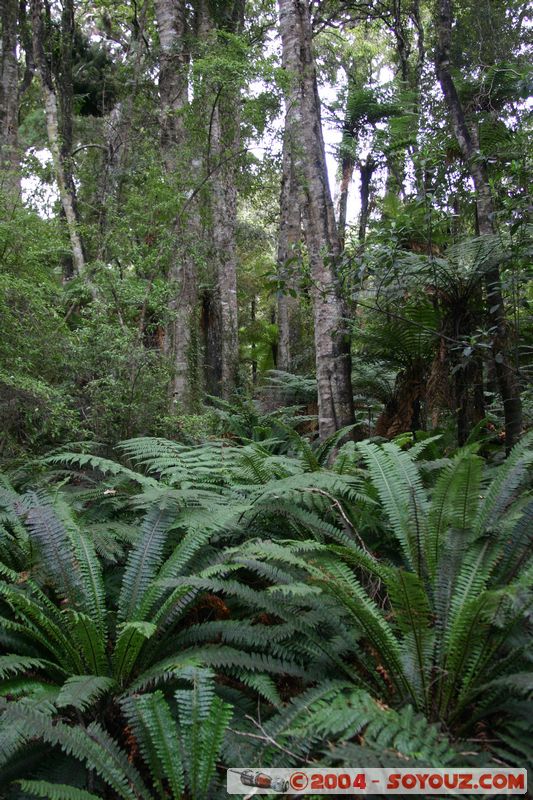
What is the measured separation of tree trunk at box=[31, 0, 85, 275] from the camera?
828 cm

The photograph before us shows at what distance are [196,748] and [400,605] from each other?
887 millimetres

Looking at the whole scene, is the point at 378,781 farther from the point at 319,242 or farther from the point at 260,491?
the point at 319,242

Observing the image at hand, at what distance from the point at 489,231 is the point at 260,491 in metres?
3.48

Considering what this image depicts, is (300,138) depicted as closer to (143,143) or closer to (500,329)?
(500,329)

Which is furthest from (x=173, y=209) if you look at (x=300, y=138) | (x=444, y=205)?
(x=444, y=205)

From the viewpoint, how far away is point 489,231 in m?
5.08

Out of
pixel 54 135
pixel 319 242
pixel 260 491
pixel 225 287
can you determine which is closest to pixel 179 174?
pixel 319 242

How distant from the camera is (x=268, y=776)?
1787mm

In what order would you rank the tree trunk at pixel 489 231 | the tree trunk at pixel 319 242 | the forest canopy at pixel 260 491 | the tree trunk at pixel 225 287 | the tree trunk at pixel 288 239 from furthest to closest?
the tree trunk at pixel 288 239
the tree trunk at pixel 225 287
the tree trunk at pixel 319 242
the tree trunk at pixel 489 231
the forest canopy at pixel 260 491

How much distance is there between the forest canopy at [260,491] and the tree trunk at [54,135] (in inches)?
2.5

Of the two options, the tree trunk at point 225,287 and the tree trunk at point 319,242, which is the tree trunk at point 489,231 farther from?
the tree trunk at point 225,287

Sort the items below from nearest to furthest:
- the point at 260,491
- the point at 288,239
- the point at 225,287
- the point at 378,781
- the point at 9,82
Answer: the point at 378,781 < the point at 260,491 < the point at 9,82 < the point at 225,287 < the point at 288,239

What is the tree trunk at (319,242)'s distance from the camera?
5.65m

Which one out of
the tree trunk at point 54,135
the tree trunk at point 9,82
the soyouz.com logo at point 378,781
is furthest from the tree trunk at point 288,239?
the soyouz.com logo at point 378,781
